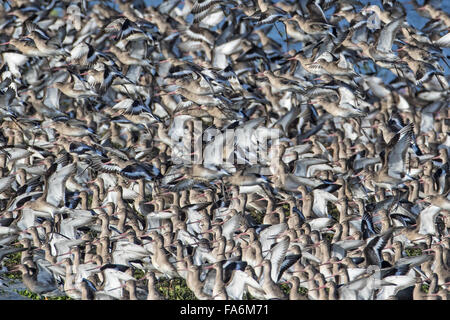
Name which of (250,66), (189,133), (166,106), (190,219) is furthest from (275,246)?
(250,66)

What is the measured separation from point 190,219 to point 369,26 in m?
6.34

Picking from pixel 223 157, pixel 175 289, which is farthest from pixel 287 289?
pixel 223 157

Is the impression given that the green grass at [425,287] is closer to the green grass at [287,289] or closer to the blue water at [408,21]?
the green grass at [287,289]

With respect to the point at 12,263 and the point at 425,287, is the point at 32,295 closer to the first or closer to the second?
the point at 12,263

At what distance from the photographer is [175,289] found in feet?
44.9

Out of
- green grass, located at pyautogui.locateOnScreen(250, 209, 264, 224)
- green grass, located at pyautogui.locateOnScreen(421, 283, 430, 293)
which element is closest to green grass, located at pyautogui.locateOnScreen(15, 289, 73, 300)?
green grass, located at pyautogui.locateOnScreen(250, 209, 264, 224)

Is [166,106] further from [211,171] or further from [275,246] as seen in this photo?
[275,246]

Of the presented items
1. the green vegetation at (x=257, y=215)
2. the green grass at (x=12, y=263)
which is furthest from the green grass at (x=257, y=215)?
the green grass at (x=12, y=263)

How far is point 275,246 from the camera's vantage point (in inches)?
521

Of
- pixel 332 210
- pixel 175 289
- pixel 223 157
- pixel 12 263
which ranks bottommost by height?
pixel 175 289

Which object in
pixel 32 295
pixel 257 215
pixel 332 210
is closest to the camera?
pixel 32 295

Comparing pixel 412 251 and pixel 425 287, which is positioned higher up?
pixel 412 251

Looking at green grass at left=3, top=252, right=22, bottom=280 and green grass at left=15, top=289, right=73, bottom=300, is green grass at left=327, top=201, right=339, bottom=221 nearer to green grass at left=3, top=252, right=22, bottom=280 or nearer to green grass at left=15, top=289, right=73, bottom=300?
green grass at left=3, top=252, right=22, bottom=280

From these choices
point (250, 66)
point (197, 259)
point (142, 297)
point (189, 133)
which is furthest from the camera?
point (250, 66)
